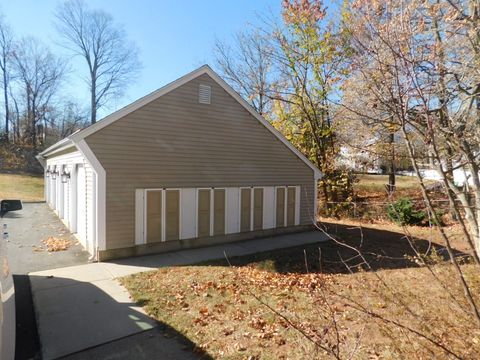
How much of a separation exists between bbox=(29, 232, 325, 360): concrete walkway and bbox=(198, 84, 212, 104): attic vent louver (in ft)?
16.3

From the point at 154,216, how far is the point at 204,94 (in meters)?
4.30

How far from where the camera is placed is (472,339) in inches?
175

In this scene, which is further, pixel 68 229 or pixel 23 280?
pixel 68 229

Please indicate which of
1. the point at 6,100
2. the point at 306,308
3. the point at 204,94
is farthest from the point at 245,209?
the point at 6,100

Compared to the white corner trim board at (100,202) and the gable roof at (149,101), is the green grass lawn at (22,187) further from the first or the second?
the white corner trim board at (100,202)

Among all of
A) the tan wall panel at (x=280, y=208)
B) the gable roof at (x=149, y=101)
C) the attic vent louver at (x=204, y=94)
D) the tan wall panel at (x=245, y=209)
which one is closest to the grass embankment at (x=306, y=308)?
the tan wall panel at (x=245, y=209)

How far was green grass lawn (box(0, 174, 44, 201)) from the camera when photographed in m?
24.3

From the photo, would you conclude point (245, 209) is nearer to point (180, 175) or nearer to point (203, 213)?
point (203, 213)

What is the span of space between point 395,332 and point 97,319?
15.3 ft

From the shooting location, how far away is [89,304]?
229 inches

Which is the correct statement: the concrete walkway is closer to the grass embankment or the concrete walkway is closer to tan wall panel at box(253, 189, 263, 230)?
the grass embankment

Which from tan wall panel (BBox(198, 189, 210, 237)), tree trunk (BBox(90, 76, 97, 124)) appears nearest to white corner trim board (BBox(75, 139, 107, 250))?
tan wall panel (BBox(198, 189, 210, 237))

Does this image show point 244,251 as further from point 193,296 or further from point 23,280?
point 23,280

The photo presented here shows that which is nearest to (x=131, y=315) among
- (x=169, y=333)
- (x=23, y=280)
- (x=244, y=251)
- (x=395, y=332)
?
(x=169, y=333)
